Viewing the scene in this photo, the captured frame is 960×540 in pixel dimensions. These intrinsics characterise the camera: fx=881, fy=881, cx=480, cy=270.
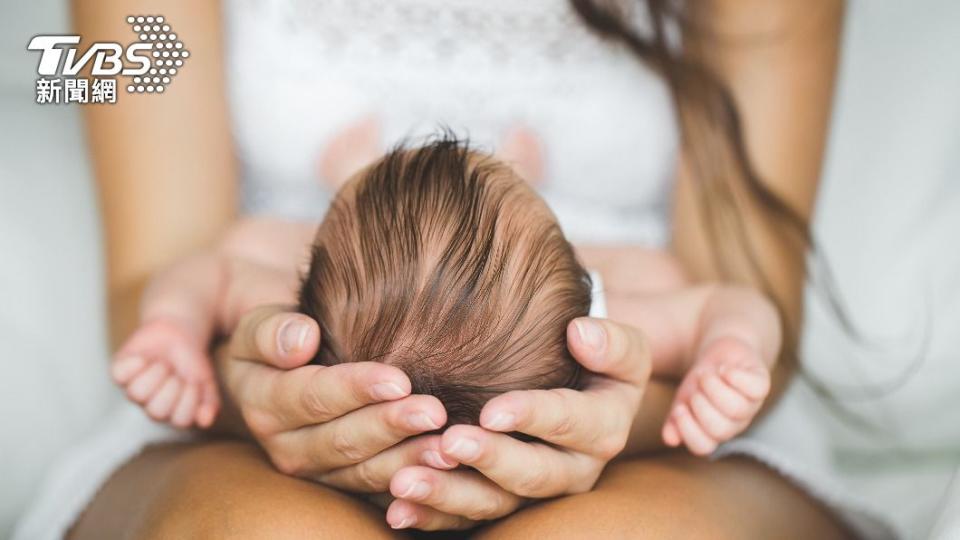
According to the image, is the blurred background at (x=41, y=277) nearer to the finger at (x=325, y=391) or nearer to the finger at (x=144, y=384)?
the finger at (x=144, y=384)

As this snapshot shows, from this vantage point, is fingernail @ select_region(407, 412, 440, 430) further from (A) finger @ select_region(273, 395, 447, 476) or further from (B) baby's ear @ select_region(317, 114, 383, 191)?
(B) baby's ear @ select_region(317, 114, 383, 191)

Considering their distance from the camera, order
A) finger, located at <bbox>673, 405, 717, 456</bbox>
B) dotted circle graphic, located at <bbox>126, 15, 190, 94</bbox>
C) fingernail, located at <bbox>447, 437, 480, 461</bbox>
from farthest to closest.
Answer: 1. dotted circle graphic, located at <bbox>126, 15, 190, 94</bbox>
2. finger, located at <bbox>673, 405, 717, 456</bbox>
3. fingernail, located at <bbox>447, 437, 480, 461</bbox>

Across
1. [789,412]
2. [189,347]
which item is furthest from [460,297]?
[789,412]

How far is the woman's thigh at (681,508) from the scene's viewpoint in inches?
27.0

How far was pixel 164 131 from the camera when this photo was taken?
1221 millimetres

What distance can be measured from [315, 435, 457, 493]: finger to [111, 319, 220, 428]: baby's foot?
0.67 feet

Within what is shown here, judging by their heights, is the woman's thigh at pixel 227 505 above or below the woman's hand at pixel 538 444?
below

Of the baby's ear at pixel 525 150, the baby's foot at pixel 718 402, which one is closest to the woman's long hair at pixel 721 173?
the baby's ear at pixel 525 150

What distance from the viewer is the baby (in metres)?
0.68

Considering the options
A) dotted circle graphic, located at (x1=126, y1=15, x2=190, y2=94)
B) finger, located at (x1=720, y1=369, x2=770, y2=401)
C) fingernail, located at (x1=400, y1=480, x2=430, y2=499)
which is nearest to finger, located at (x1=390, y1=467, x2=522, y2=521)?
fingernail, located at (x1=400, y1=480, x2=430, y2=499)

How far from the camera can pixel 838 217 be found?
128 centimetres

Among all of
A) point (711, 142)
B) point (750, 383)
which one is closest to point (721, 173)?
point (711, 142)

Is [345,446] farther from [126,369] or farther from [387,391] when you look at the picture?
[126,369]

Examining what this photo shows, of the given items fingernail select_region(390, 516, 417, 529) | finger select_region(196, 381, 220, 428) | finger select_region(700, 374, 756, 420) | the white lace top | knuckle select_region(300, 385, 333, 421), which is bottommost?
finger select_region(196, 381, 220, 428)
